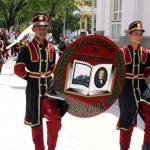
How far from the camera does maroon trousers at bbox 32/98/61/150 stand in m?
5.00

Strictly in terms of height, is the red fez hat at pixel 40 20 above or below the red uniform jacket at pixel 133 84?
above

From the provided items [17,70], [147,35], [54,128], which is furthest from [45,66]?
[147,35]

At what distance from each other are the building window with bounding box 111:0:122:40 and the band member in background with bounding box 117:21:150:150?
30.9 feet

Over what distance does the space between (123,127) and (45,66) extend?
121 cm

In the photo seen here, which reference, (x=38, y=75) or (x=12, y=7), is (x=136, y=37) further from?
(x=12, y=7)

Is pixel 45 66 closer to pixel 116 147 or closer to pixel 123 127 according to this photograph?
pixel 123 127

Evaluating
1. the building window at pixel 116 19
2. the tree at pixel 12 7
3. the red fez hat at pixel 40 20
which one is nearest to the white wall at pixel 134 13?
the building window at pixel 116 19

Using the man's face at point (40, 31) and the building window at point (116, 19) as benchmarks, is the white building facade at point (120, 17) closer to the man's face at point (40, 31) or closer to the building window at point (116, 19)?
the building window at point (116, 19)

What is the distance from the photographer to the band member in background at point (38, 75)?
509cm

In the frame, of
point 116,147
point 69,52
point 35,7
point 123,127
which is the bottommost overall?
point 116,147

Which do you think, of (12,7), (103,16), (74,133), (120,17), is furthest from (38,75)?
(12,7)

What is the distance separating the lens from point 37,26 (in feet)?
16.8

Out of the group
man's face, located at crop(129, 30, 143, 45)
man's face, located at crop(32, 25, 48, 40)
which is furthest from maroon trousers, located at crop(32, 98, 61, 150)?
man's face, located at crop(129, 30, 143, 45)

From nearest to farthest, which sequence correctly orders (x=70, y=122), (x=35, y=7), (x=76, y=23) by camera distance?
(x=70, y=122)
(x=35, y=7)
(x=76, y=23)
